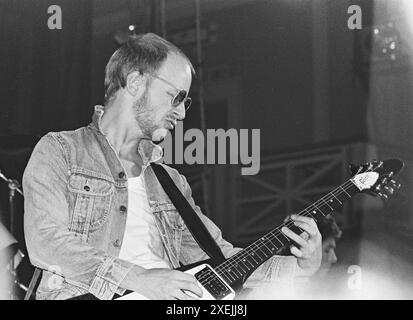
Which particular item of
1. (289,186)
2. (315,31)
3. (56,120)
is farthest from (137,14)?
(289,186)

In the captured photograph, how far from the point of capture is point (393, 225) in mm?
2756

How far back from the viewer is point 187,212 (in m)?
2.56

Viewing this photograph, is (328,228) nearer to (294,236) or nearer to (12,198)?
(294,236)

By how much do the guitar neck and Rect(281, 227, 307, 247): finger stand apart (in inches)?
1.0

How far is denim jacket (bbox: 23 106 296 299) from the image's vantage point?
2.17 meters

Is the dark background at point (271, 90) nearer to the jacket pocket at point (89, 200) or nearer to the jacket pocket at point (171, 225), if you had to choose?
the jacket pocket at point (171, 225)

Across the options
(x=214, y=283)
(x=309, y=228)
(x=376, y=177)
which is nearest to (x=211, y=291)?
(x=214, y=283)

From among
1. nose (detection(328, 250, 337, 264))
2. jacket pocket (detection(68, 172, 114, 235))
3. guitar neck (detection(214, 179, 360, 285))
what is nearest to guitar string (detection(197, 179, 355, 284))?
guitar neck (detection(214, 179, 360, 285))

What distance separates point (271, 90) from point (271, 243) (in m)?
0.73

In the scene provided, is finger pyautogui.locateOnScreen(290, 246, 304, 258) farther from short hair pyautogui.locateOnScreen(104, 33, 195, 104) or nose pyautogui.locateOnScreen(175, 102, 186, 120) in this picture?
short hair pyautogui.locateOnScreen(104, 33, 195, 104)

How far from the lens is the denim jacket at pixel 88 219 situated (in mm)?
2168

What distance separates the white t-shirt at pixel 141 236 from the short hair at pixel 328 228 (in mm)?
644

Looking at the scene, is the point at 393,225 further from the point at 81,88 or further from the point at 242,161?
the point at 81,88

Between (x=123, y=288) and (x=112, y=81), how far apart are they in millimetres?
853
